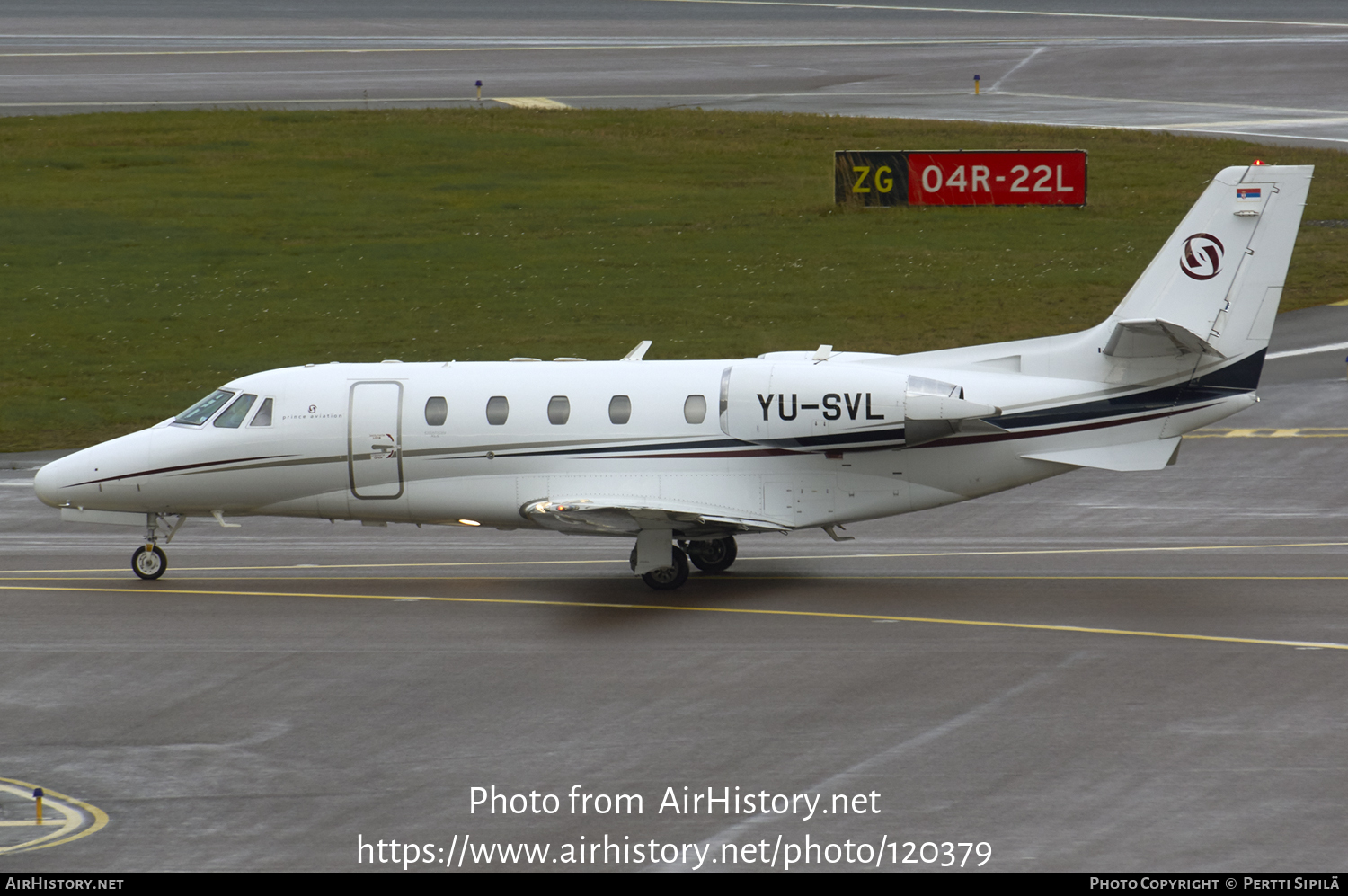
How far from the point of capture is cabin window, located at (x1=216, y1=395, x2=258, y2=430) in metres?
25.7

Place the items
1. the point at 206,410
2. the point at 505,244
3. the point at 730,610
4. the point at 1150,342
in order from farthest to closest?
1. the point at 505,244
2. the point at 206,410
3. the point at 730,610
4. the point at 1150,342

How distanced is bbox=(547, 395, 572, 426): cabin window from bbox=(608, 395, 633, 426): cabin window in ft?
2.00

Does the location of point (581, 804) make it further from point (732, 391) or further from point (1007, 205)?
point (1007, 205)

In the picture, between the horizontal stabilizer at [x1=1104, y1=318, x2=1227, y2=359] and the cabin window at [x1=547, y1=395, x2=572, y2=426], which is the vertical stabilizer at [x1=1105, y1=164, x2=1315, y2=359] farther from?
the cabin window at [x1=547, y1=395, x2=572, y2=426]

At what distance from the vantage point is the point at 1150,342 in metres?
23.5

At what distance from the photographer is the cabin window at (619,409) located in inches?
969

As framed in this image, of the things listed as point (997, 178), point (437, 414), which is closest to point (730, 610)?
point (437, 414)

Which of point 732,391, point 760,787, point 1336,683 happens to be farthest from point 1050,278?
point 760,787

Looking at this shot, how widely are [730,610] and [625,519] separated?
1.96 meters

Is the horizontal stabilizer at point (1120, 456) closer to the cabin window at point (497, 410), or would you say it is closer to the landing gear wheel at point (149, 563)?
the cabin window at point (497, 410)

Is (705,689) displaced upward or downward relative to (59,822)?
upward

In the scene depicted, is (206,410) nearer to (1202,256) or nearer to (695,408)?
(695,408)

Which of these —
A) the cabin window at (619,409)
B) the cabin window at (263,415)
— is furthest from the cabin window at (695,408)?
the cabin window at (263,415)

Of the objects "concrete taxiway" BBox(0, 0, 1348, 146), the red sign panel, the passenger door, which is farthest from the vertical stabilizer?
"concrete taxiway" BBox(0, 0, 1348, 146)
